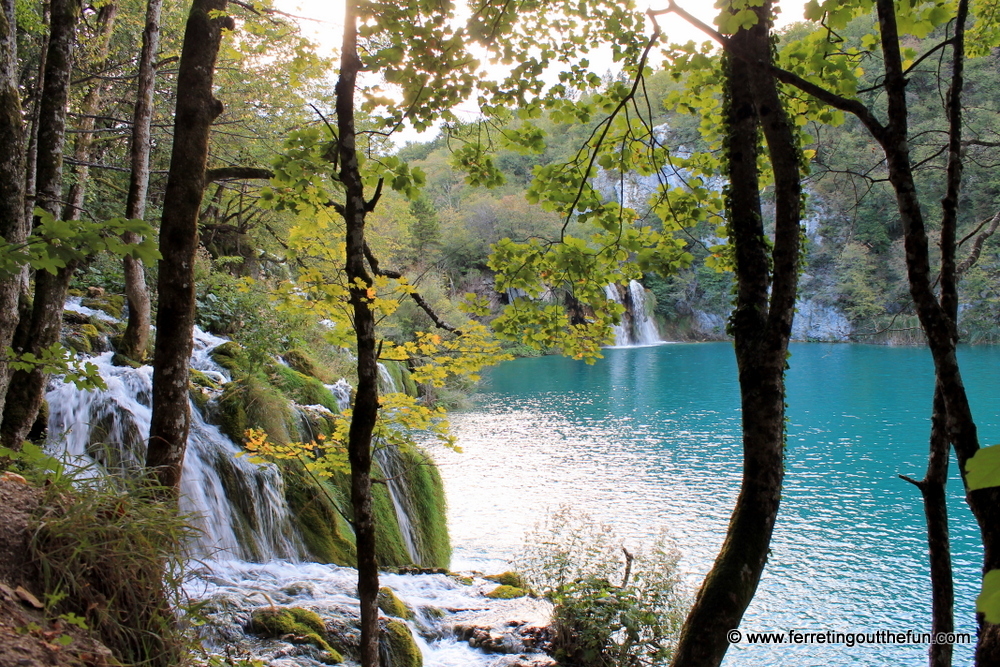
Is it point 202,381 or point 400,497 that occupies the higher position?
point 202,381

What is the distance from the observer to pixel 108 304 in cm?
915

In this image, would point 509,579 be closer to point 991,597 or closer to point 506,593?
point 506,593

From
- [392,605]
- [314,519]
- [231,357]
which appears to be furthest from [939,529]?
[231,357]

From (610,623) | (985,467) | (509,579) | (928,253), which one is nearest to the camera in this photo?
(985,467)

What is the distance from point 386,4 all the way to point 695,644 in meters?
3.37

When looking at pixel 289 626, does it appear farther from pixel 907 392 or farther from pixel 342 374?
pixel 907 392

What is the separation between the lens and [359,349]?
11.4 feet

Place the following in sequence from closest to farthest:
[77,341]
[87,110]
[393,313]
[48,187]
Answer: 1. [48,187]
2. [393,313]
3. [77,341]
4. [87,110]

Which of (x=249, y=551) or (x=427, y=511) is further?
(x=427, y=511)

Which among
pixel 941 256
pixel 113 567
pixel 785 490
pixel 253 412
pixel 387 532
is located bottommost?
pixel 387 532

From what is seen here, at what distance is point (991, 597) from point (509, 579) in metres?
7.77

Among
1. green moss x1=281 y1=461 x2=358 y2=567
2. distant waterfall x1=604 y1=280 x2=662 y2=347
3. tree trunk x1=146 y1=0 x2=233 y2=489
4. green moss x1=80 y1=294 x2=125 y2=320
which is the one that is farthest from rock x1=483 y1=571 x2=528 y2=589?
distant waterfall x1=604 y1=280 x2=662 y2=347

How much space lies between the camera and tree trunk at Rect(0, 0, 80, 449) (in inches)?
169

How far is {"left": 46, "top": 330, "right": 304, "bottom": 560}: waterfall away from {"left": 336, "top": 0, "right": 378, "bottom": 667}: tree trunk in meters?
2.72
